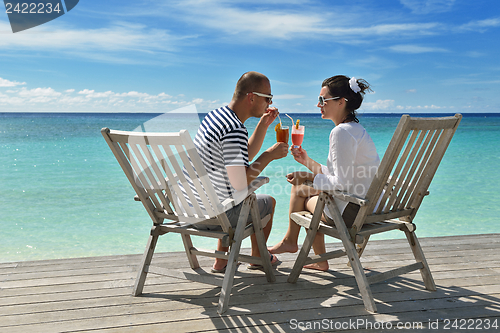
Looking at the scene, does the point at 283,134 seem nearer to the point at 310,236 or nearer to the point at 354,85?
the point at 354,85

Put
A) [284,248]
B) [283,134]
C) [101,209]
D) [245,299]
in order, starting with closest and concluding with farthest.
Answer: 1. [245,299]
2. [283,134]
3. [284,248]
4. [101,209]

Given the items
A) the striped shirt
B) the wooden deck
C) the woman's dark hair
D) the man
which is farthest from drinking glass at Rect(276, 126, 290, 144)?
the wooden deck

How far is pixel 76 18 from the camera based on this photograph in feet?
147

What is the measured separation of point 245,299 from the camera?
2527 millimetres

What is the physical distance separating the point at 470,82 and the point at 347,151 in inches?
2353

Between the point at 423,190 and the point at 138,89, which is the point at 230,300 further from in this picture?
the point at 138,89

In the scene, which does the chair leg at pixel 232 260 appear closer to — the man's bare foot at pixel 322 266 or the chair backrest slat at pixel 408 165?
the chair backrest slat at pixel 408 165

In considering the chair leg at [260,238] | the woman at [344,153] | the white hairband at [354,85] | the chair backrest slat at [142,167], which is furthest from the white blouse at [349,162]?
the chair backrest slat at [142,167]

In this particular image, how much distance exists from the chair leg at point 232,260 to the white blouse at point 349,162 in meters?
0.51

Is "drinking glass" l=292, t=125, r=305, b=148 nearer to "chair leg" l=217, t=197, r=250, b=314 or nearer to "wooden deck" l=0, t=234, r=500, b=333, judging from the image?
"chair leg" l=217, t=197, r=250, b=314

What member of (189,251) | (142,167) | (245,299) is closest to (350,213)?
(245,299)

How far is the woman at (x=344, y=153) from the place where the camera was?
244 centimetres

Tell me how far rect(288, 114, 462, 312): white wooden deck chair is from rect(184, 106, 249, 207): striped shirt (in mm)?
620

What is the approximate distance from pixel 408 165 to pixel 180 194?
4.61 ft
